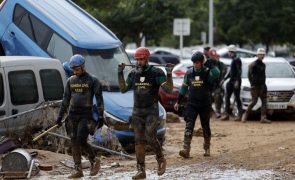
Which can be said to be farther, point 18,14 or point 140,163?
point 18,14

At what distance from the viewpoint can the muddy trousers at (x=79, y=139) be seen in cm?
1066

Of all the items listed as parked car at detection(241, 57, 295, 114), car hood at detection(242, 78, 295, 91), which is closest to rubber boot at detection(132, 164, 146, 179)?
parked car at detection(241, 57, 295, 114)

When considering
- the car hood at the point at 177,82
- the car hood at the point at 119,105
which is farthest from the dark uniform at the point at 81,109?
the car hood at the point at 177,82

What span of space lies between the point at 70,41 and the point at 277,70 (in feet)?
27.0

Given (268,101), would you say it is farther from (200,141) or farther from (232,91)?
(200,141)

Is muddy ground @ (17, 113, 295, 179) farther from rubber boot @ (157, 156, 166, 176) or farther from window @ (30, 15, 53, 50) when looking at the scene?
window @ (30, 15, 53, 50)

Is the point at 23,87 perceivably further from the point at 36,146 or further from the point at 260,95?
the point at 260,95

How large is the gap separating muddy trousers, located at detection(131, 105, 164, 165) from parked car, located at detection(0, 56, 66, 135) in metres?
2.37

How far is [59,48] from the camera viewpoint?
15.3m

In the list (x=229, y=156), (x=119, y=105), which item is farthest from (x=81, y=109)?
(x=229, y=156)

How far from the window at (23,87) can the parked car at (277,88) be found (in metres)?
8.62

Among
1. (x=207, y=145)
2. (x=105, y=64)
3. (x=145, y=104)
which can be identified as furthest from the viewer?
(x=105, y=64)

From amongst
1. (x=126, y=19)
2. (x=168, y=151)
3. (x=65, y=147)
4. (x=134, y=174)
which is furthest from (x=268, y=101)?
(x=126, y=19)

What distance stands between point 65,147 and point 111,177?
249cm
